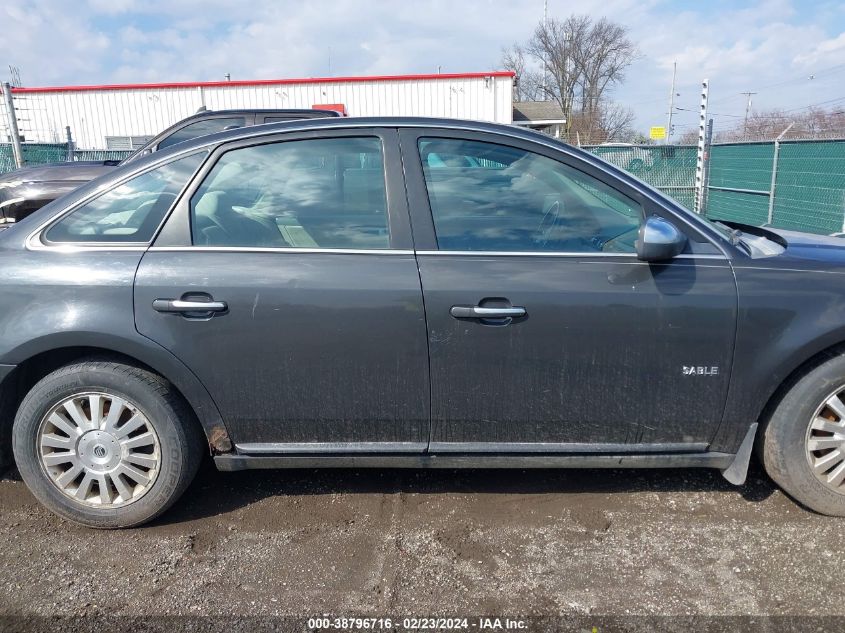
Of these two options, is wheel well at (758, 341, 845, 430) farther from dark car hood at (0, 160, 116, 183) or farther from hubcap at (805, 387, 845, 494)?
dark car hood at (0, 160, 116, 183)

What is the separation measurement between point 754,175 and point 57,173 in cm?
973

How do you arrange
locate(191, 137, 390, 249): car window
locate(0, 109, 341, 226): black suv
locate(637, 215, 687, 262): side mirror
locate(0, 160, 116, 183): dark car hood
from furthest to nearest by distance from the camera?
locate(0, 160, 116, 183): dark car hood, locate(0, 109, 341, 226): black suv, locate(191, 137, 390, 249): car window, locate(637, 215, 687, 262): side mirror

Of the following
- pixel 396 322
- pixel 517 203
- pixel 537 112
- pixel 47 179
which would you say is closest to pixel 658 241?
pixel 517 203

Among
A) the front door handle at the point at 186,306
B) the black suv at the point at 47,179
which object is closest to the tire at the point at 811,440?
the front door handle at the point at 186,306

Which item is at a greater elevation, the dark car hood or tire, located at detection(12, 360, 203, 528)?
the dark car hood

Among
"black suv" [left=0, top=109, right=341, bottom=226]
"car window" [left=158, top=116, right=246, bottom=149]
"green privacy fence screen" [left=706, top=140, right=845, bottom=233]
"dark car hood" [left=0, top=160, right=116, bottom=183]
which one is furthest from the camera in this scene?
"green privacy fence screen" [left=706, top=140, right=845, bottom=233]

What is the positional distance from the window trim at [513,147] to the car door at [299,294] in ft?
0.22

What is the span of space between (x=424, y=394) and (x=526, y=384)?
442 mm

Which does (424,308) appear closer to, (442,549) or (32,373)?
(442,549)

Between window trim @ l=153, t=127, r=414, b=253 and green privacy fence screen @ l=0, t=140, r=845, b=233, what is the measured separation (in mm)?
5183

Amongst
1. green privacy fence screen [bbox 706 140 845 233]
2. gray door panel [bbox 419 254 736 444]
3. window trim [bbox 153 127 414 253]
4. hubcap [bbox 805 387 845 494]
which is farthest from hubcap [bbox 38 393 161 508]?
green privacy fence screen [bbox 706 140 845 233]

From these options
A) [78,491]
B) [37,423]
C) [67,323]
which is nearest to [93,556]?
[78,491]

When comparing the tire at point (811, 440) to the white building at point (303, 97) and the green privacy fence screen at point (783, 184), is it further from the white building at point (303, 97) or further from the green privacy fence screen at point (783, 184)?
the white building at point (303, 97)

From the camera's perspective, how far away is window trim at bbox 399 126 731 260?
2807 millimetres
